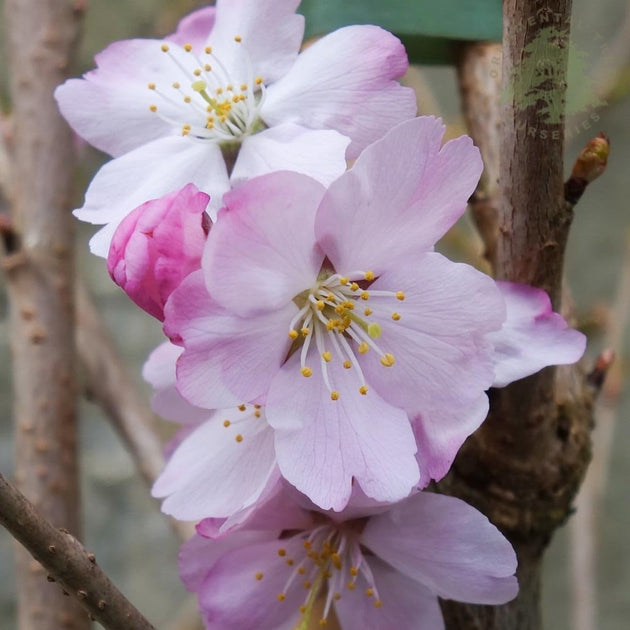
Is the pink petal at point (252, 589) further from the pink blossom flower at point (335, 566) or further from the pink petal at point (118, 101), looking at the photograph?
the pink petal at point (118, 101)

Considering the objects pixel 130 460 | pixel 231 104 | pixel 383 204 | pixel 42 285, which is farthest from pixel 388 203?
pixel 130 460

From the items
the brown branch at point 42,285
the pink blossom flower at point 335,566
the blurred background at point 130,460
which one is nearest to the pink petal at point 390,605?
the pink blossom flower at point 335,566

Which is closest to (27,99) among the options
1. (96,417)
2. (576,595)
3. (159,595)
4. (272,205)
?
(272,205)

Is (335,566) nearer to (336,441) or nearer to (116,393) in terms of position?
(336,441)

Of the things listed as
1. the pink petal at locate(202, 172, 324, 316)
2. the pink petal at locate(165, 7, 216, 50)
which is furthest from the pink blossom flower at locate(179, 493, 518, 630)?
the pink petal at locate(165, 7, 216, 50)

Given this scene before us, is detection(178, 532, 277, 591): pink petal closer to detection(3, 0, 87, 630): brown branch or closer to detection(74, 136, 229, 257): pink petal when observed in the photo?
detection(74, 136, 229, 257): pink petal

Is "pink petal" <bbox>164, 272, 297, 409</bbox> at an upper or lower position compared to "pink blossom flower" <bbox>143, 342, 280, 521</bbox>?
upper

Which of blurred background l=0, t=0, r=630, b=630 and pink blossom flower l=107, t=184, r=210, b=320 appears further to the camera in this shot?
blurred background l=0, t=0, r=630, b=630
